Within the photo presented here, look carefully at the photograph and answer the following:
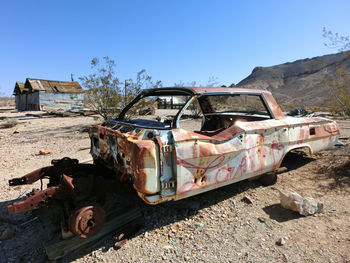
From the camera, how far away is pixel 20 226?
287 cm

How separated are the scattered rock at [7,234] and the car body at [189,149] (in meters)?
1.30

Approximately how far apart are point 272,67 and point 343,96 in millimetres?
63926

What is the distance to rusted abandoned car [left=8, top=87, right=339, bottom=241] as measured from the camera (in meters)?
2.28

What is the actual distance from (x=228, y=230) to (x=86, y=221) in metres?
1.61

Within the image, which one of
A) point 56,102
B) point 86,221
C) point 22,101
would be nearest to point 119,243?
point 86,221

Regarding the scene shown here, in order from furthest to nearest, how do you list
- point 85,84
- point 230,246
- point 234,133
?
1. point 85,84
2. point 234,133
3. point 230,246

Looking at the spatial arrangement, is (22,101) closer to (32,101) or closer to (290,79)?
(32,101)

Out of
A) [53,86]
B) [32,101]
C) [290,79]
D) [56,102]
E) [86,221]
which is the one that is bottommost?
[86,221]

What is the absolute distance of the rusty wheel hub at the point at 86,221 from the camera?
2219 mm

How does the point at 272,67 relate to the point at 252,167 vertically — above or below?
above

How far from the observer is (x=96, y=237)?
98.8 inches

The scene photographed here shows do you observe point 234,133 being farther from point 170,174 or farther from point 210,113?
point 210,113

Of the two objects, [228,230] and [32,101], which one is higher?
[32,101]

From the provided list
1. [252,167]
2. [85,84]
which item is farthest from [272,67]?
[252,167]
